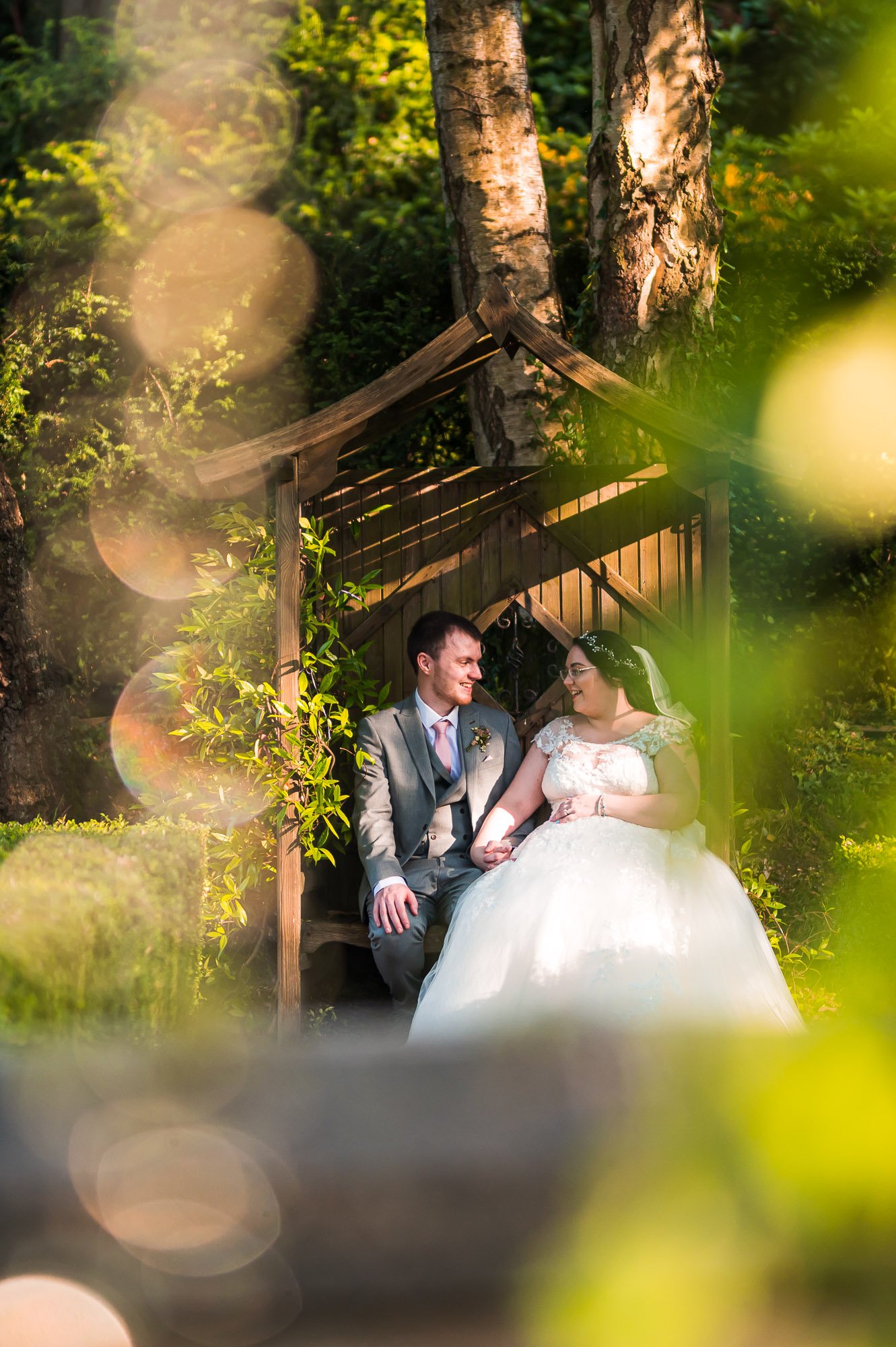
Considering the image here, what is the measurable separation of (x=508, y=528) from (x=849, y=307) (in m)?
3.56

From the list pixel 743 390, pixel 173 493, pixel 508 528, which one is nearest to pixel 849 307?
pixel 743 390

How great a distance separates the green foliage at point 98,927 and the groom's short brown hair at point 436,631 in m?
1.45

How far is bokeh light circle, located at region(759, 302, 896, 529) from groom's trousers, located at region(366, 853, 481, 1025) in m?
4.00

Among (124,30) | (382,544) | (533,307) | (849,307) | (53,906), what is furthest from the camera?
(124,30)

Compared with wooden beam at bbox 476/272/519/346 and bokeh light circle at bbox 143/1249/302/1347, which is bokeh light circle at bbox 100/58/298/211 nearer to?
wooden beam at bbox 476/272/519/346

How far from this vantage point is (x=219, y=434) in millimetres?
7938

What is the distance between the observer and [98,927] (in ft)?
11.3

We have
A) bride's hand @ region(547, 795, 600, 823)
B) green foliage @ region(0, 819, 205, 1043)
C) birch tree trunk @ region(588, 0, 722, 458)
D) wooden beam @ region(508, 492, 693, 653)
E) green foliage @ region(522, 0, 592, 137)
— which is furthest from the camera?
green foliage @ region(522, 0, 592, 137)

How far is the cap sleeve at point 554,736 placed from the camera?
485 cm

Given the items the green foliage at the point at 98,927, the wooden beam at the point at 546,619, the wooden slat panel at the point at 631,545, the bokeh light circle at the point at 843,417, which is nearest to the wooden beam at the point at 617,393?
the wooden slat panel at the point at 631,545

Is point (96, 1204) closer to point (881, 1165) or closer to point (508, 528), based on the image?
point (881, 1165)

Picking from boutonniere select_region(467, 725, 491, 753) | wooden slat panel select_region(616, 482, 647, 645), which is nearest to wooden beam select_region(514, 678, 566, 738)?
wooden slat panel select_region(616, 482, 647, 645)

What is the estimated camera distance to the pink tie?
510cm

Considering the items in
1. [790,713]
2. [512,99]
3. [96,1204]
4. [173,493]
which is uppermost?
[512,99]
